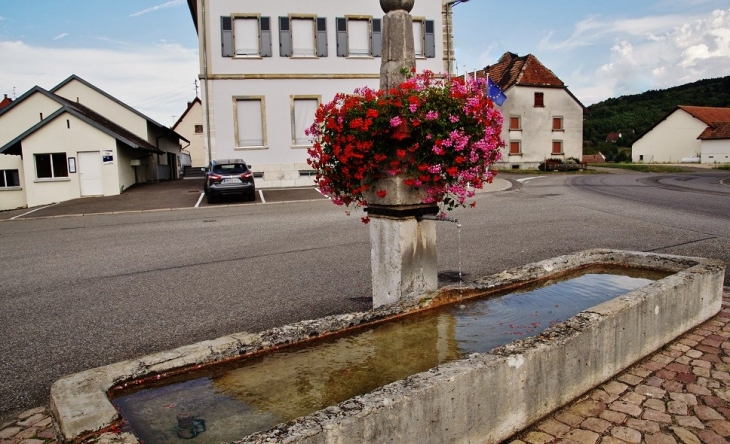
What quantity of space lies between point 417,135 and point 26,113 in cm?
3506

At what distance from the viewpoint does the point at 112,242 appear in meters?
11.2

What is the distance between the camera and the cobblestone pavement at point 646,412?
3047 millimetres

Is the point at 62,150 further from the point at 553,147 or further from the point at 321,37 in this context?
the point at 553,147

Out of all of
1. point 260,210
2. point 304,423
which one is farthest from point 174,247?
point 304,423

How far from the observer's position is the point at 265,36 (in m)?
26.3

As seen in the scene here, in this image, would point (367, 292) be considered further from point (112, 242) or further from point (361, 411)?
point (112, 242)

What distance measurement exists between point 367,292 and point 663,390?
135 inches

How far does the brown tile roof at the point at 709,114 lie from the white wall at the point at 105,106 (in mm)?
54955

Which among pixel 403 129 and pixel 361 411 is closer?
pixel 361 411

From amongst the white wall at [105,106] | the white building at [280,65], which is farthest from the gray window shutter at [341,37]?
the white wall at [105,106]

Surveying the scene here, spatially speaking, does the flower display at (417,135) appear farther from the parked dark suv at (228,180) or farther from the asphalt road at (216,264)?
the parked dark suv at (228,180)

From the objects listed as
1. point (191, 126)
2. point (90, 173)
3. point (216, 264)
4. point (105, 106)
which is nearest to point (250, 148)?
point (90, 173)

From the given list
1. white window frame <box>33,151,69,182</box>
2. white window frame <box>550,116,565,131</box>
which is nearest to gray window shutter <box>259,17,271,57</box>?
white window frame <box>33,151,69,182</box>

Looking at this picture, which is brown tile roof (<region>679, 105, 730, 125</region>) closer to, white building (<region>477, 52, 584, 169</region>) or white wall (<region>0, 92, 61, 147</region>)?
white building (<region>477, 52, 584, 169</region>)
